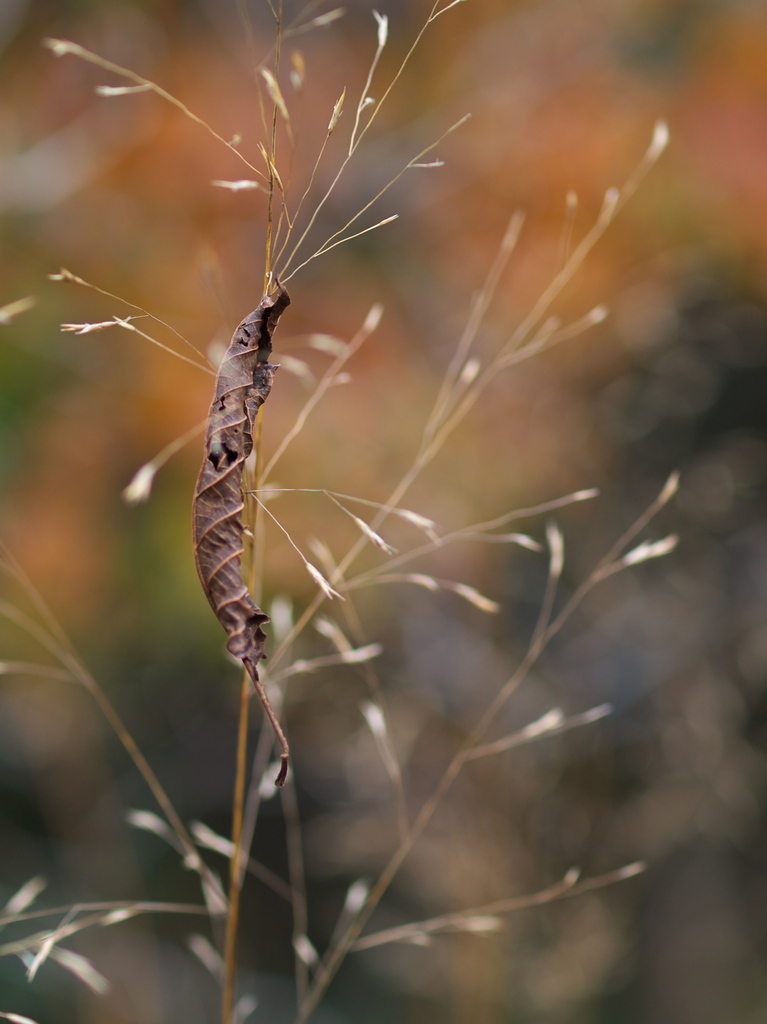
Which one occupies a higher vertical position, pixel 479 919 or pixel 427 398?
pixel 479 919

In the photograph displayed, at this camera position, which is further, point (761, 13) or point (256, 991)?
point (256, 991)

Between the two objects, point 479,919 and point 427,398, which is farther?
point 427,398

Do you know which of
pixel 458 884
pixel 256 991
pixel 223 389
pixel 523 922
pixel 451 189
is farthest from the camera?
pixel 256 991

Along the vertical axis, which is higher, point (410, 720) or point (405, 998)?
point (410, 720)

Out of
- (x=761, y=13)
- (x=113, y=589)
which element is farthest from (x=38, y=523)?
(x=761, y=13)

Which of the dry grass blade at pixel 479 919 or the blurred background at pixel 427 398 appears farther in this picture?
the blurred background at pixel 427 398

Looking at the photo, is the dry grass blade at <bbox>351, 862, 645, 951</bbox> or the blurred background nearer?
the dry grass blade at <bbox>351, 862, 645, 951</bbox>

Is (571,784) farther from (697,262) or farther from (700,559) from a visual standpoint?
(697,262)

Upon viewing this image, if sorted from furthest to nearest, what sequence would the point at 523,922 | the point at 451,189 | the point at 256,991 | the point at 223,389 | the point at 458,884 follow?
the point at 256,991 < the point at 451,189 < the point at 523,922 < the point at 458,884 < the point at 223,389
